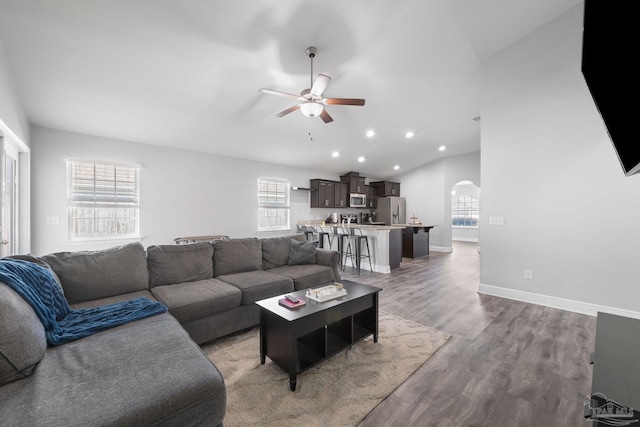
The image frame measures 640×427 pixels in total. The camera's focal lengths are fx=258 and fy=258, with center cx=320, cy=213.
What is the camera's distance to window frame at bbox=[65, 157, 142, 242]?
4.18 m

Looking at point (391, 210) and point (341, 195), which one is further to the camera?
point (391, 210)

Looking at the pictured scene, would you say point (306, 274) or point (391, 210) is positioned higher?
point (391, 210)

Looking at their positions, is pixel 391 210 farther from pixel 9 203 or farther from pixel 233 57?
pixel 9 203

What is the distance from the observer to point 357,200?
341 inches

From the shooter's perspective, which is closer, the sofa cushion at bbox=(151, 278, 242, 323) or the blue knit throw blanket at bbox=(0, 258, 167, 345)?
the blue knit throw blanket at bbox=(0, 258, 167, 345)

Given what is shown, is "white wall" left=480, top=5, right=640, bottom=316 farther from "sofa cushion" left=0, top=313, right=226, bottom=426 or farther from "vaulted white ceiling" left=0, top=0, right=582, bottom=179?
"sofa cushion" left=0, top=313, right=226, bottom=426

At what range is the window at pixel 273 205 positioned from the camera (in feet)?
21.8

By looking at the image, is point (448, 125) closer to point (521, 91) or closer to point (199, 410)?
point (521, 91)

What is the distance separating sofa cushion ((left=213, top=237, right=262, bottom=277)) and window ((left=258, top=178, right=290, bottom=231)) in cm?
319

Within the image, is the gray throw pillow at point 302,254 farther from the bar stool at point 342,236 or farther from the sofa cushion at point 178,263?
the bar stool at point 342,236

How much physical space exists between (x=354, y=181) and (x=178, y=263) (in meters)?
6.54

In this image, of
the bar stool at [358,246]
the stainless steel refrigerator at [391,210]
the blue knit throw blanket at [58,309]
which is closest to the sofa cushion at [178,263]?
the blue knit throw blanket at [58,309]

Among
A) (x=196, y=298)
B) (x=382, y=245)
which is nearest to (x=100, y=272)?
(x=196, y=298)

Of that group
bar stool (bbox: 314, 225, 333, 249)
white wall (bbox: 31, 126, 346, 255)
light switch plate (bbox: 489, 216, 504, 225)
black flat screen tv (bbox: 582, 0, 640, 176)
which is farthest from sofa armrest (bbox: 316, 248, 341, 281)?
white wall (bbox: 31, 126, 346, 255)
